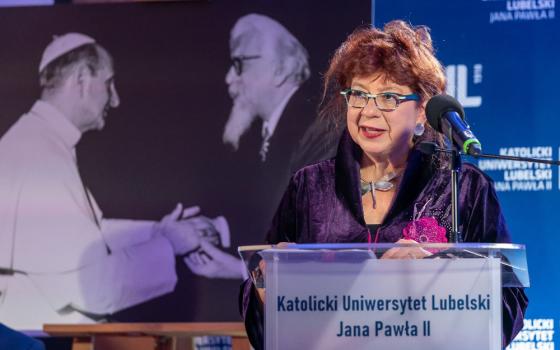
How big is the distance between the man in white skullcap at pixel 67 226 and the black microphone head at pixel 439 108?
269 cm

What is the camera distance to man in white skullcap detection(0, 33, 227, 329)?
491cm

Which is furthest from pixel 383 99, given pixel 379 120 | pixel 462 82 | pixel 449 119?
pixel 462 82

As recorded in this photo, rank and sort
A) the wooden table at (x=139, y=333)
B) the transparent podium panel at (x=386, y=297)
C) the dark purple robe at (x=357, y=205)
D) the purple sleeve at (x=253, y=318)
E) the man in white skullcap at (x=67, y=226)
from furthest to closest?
the man in white skullcap at (x=67, y=226) → the wooden table at (x=139, y=333) → the dark purple robe at (x=357, y=205) → the purple sleeve at (x=253, y=318) → the transparent podium panel at (x=386, y=297)

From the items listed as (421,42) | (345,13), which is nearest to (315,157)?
(345,13)

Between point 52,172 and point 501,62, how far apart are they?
2.34 m

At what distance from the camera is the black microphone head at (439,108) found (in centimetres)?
228

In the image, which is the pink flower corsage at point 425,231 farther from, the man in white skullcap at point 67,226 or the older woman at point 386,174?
the man in white skullcap at point 67,226

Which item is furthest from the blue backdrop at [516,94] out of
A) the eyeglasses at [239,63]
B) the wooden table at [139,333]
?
the wooden table at [139,333]

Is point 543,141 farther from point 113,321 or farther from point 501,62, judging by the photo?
point 113,321

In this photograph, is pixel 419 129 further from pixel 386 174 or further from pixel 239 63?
pixel 239 63

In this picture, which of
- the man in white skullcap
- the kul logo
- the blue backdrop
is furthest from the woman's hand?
the man in white skullcap

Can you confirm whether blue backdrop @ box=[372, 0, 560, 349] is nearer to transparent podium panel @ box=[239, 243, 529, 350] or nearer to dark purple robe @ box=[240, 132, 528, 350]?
dark purple robe @ box=[240, 132, 528, 350]

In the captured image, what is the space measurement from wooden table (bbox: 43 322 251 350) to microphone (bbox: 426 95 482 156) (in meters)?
2.20

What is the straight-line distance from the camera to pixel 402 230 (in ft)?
8.94
